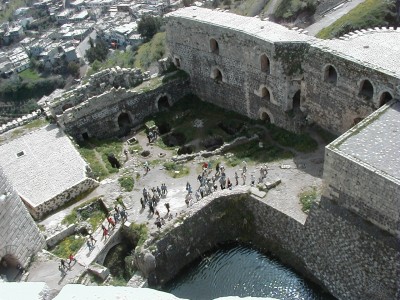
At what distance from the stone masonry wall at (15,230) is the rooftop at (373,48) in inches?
555

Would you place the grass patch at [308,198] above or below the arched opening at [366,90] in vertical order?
below

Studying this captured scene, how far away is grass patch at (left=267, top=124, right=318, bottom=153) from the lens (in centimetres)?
2267

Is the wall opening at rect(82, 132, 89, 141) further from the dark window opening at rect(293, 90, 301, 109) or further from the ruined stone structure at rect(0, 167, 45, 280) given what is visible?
the dark window opening at rect(293, 90, 301, 109)

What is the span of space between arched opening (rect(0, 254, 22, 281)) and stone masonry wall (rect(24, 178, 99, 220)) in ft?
11.2

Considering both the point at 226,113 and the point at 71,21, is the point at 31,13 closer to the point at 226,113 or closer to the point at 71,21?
the point at 71,21

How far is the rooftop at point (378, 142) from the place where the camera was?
16.2m

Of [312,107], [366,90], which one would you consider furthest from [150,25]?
[366,90]

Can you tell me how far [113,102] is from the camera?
89.5ft

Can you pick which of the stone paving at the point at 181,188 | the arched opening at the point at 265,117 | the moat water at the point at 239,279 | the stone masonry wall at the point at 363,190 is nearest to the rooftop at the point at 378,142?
the stone masonry wall at the point at 363,190

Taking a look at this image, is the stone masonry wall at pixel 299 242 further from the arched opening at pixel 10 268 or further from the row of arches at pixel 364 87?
the row of arches at pixel 364 87

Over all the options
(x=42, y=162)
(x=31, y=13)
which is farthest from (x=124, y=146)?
(x=31, y=13)

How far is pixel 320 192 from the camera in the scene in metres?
19.7

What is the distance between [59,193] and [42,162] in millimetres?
2964

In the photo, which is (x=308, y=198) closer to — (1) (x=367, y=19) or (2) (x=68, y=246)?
(2) (x=68, y=246)
